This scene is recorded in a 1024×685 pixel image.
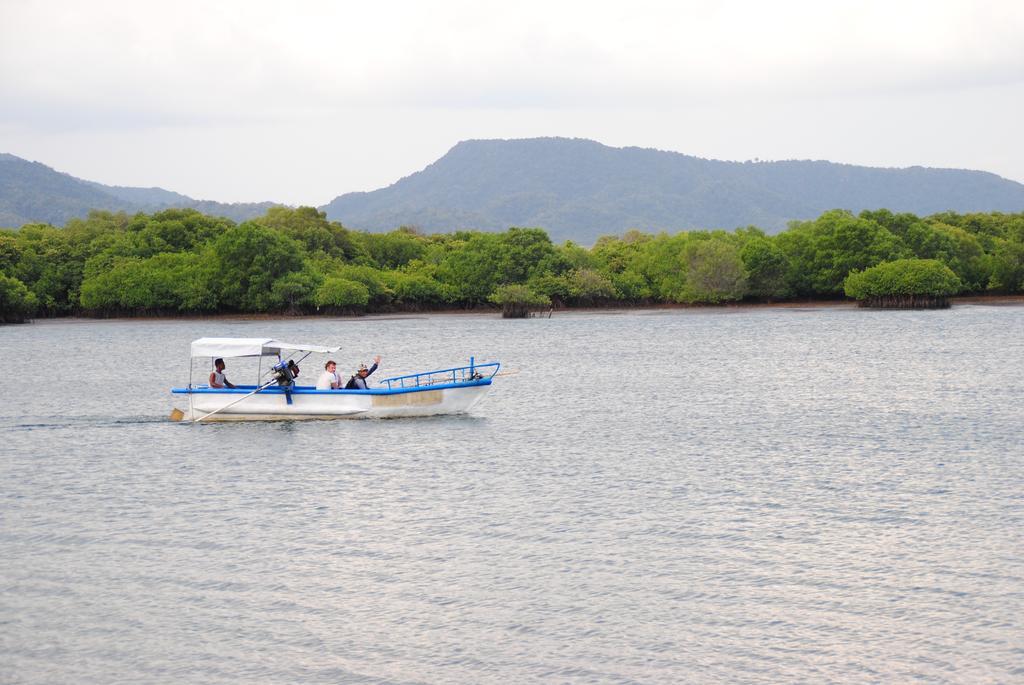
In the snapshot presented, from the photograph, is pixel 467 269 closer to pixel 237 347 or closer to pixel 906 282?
pixel 906 282

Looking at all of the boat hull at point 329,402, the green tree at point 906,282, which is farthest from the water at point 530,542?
the green tree at point 906,282

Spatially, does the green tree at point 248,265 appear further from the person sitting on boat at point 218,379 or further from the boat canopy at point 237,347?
the boat canopy at point 237,347

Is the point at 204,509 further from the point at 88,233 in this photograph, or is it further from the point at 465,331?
the point at 88,233

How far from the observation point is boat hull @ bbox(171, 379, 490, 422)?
49781mm

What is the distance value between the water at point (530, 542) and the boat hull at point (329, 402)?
0.76m

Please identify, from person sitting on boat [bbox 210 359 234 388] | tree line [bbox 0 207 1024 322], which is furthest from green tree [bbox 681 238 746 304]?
person sitting on boat [bbox 210 359 234 388]

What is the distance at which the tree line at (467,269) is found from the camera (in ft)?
538

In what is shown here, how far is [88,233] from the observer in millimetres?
189000

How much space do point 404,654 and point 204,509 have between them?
1421cm

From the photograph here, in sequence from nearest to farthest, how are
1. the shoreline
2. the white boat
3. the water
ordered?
the water → the white boat → the shoreline

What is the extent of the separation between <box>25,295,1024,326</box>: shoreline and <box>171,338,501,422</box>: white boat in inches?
4523

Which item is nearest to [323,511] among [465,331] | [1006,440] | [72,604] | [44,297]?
[72,604]

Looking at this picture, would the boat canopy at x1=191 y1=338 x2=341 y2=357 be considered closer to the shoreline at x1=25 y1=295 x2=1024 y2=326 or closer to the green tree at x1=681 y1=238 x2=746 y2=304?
the shoreline at x1=25 y1=295 x2=1024 y2=326

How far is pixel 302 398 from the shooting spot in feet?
164
